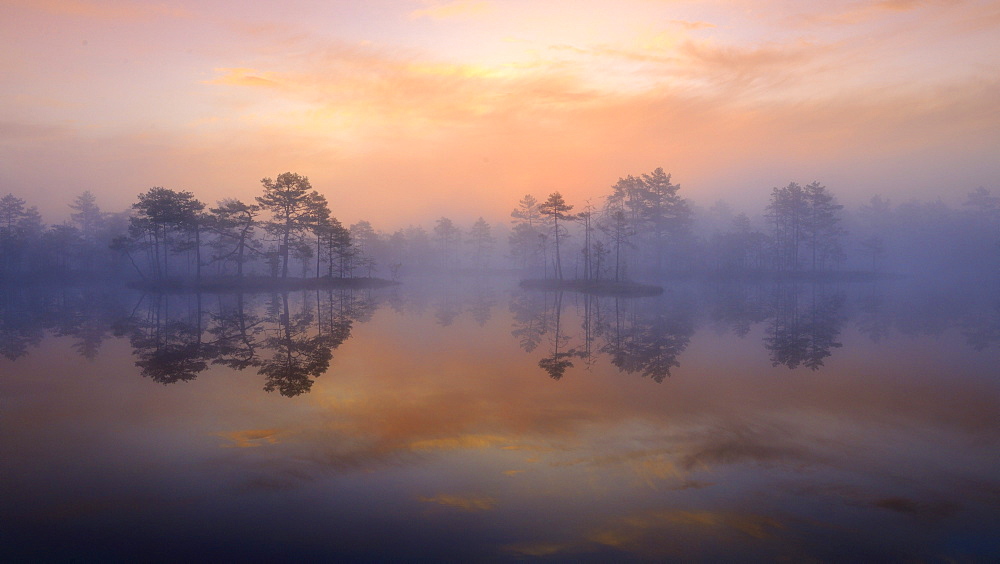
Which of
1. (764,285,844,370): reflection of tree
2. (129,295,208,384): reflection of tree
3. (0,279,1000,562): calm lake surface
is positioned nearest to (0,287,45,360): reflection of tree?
(0,279,1000,562): calm lake surface

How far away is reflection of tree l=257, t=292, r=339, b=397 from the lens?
14695mm

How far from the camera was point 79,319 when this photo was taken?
1303 inches

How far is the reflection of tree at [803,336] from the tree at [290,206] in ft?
197

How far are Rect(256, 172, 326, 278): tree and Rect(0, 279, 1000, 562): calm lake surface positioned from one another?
166 ft

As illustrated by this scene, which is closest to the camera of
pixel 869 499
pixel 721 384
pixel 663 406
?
pixel 869 499

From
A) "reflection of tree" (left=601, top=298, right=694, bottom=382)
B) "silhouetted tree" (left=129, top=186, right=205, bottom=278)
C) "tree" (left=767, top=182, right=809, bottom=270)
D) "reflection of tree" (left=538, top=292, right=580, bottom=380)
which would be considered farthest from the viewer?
"tree" (left=767, top=182, right=809, bottom=270)

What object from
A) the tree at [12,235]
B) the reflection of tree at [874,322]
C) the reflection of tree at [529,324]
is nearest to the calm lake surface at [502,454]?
the reflection of tree at [529,324]

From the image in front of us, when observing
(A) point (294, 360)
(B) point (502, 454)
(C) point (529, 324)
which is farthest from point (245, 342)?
(B) point (502, 454)

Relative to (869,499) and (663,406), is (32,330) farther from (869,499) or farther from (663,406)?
(869,499)

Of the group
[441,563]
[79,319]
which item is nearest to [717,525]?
[441,563]

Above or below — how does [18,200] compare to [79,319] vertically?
above

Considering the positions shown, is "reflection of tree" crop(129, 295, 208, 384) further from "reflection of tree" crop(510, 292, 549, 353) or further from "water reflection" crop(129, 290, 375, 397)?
"reflection of tree" crop(510, 292, 549, 353)

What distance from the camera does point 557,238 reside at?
63.2m

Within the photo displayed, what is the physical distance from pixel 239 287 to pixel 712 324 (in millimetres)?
61997
